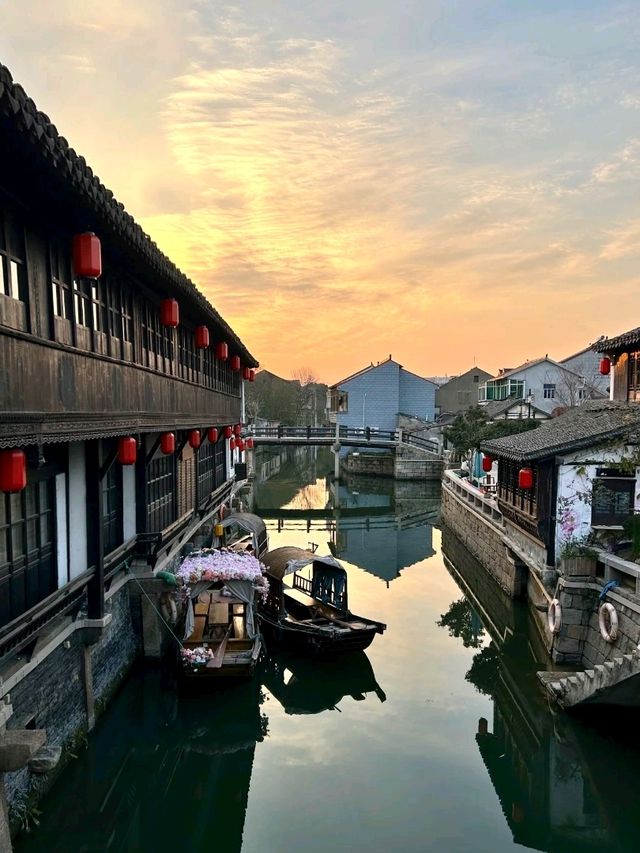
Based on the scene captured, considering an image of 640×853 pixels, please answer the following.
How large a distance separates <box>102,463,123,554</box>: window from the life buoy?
64.7 inches

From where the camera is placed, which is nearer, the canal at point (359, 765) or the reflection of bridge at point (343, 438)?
the canal at point (359, 765)

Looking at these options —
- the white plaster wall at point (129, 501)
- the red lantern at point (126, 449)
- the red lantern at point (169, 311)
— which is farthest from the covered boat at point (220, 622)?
the red lantern at point (169, 311)

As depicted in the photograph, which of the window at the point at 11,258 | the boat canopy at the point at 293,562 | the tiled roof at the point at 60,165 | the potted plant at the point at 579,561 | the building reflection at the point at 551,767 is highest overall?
the tiled roof at the point at 60,165

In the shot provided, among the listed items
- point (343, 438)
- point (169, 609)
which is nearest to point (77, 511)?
point (169, 609)

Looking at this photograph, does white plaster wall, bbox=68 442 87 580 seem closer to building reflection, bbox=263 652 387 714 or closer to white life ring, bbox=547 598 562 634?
building reflection, bbox=263 652 387 714

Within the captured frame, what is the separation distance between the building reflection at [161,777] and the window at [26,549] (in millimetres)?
2950

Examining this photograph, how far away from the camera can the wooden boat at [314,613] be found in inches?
516

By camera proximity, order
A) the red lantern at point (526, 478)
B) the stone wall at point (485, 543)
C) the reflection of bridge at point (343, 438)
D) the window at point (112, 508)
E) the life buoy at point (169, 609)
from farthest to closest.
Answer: the reflection of bridge at point (343, 438) → the stone wall at point (485, 543) → the red lantern at point (526, 478) → the life buoy at point (169, 609) → the window at point (112, 508)

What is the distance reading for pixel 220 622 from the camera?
539 inches

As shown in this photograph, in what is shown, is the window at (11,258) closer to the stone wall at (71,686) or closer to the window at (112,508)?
the stone wall at (71,686)

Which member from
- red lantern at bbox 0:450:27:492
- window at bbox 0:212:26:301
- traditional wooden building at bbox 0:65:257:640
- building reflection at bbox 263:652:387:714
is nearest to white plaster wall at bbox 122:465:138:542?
traditional wooden building at bbox 0:65:257:640

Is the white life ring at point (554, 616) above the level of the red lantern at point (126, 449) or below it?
below

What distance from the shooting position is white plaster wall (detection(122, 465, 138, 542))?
12.4 meters

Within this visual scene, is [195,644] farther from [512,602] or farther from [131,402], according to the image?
[512,602]
